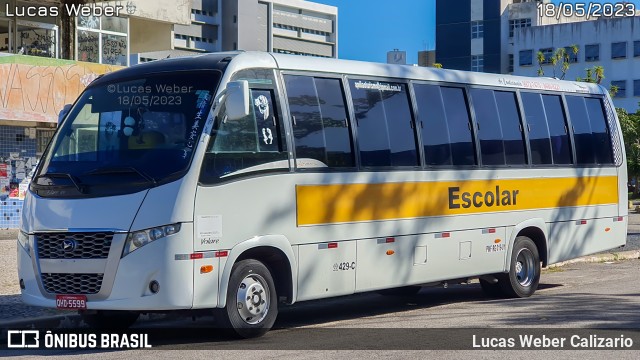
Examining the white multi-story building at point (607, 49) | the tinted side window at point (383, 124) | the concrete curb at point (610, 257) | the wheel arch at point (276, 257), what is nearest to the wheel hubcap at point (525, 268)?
the tinted side window at point (383, 124)

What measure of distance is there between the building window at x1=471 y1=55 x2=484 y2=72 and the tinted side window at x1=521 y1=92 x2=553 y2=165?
322ft

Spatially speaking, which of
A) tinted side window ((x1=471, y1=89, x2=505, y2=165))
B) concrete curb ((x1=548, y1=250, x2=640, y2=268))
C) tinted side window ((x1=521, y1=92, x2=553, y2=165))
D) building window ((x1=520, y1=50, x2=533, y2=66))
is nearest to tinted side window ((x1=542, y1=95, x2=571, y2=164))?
tinted side window ((x1=521, y1=92, x2=553, y2=165))

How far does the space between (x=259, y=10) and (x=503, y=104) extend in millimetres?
150890

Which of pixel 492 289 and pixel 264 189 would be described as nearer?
pixel 264 189

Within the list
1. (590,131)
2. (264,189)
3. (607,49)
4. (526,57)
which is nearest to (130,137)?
(264,189)

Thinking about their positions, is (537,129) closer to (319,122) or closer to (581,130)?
(581,130)

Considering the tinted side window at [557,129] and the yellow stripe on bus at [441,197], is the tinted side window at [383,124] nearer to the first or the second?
the yellow stripe on bus at [441,197]

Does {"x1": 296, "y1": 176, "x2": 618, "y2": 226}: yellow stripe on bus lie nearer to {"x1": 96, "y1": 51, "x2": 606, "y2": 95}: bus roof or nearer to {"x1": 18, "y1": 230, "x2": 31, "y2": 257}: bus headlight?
{"x1": 96, "y1": 51, "x2": 606, "y2": 95}: bus roof

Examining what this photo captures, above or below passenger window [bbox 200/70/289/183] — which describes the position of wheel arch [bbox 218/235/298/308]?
below

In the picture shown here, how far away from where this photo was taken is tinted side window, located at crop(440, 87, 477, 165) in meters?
14.0

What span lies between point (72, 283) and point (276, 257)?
2145mm

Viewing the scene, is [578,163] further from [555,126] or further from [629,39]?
[629,39]

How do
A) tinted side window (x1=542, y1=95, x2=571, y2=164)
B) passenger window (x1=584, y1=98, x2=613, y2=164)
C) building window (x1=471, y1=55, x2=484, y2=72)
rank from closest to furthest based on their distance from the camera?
tinted side window (x1=542, y1=95, x2=571, y2=164), passenger window (x1=584, y1=98, x2=613, y2=164), building window (x1=471, y1=55, x2=484, y2=72)

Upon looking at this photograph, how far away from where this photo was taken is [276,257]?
11.2 metres
